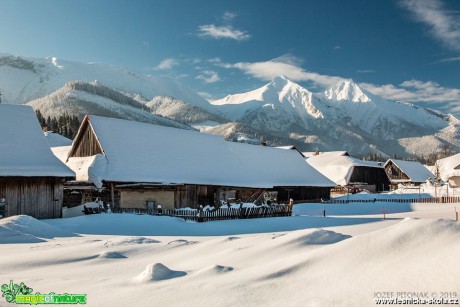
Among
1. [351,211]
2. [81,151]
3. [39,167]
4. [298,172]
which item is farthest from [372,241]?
[298,172]

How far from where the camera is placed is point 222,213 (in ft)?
84.6

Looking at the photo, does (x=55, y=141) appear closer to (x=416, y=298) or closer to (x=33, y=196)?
(x=33, y=196)

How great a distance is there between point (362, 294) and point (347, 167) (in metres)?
62.8

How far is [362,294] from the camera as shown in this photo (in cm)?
570

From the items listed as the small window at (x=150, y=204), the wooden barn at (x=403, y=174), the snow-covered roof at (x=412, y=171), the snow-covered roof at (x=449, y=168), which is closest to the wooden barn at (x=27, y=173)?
the small window at (x=150, y=204)

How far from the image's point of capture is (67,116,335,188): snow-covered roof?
1141 inches

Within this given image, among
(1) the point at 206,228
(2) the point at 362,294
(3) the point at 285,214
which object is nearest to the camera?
(2) the point at 362,294

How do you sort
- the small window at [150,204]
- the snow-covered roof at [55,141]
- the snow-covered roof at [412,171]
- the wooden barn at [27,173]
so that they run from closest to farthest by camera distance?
the wooden barn at [27,173] → the small window at [150,204] → the snow-covered roof at [55,141] → the snow-covered roof at [412,171]

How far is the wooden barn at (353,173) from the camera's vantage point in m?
65.7

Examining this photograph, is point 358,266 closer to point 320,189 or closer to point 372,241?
point 372,241

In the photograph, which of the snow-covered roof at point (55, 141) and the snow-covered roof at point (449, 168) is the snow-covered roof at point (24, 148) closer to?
the snow-covered roof at point (55, 141)

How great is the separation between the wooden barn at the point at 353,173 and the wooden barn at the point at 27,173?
47.8 m

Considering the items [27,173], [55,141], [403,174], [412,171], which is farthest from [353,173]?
[27,173]

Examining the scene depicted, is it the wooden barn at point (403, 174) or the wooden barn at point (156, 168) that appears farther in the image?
the wooden barn at point (403, 174)
